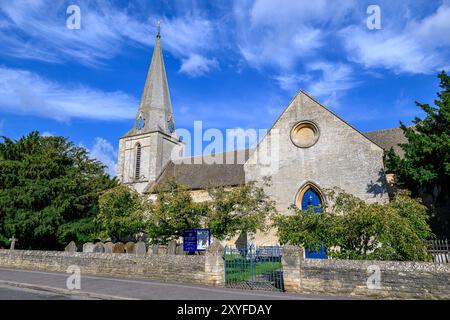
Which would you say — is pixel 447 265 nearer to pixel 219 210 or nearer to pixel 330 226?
pixel 330 226

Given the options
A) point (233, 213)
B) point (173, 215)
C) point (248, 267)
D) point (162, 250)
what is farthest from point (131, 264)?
point (233, 213)

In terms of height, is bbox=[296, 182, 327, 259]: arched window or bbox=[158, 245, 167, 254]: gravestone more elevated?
bbox=[296, 182, 327, 259]: arched window

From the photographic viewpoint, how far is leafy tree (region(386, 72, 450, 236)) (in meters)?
16.4

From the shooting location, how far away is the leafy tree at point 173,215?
18.3 metres

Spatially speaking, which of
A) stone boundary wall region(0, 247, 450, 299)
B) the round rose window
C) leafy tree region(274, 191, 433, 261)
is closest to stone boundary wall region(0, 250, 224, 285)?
stone boundary wall region(0, 247, 450, 299)

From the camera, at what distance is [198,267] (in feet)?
40.9

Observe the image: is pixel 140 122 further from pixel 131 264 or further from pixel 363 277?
pixel 363 277

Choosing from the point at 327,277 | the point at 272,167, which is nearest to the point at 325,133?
the point at 272,167

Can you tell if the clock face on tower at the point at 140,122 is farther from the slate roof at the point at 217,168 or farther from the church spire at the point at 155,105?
the slate roof at the point at 217,168

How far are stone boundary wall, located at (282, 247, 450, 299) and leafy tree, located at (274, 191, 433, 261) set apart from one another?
189 centimetres

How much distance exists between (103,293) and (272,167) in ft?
50.7

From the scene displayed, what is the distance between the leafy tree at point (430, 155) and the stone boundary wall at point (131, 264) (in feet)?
40.0

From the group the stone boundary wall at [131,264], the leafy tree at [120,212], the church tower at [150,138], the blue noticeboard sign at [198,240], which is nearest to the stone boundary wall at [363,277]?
the stone boundary wall at [131,264]

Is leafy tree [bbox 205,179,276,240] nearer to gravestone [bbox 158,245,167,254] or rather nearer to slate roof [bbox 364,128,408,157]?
gravestone [bbox 158,245,167,254]
